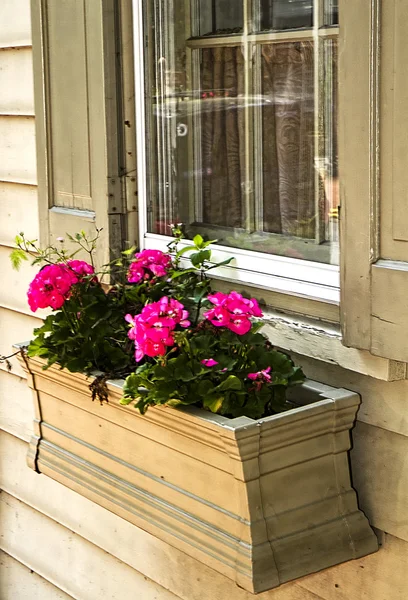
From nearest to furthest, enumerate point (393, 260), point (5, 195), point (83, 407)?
point (393, 260) → point (83, 407) → point (5, 195)

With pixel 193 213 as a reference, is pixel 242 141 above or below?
above

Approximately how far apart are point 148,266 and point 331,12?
2.24ft

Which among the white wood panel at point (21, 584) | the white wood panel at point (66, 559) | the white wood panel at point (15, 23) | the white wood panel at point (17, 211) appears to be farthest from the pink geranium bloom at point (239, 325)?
the white wood panel at point (21, 584)

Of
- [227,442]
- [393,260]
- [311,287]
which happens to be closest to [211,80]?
[311,287]

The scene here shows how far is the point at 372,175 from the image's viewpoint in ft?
5.34

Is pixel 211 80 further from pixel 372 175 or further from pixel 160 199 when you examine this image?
pixel 372 175

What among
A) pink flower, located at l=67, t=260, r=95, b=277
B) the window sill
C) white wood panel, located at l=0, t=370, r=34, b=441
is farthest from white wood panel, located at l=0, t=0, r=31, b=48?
the window sill

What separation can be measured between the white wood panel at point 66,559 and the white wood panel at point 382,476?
36.6 inches

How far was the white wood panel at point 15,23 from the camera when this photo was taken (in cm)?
279

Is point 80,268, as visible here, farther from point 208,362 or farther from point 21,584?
point 21,584

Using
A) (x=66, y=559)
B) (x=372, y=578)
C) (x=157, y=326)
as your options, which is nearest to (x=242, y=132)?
(x=157, y=326)

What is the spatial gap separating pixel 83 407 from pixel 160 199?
600 millimetres

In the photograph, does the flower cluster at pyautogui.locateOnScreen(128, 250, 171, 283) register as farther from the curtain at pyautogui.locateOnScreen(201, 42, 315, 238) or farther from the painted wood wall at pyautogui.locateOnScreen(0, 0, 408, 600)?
the painted wood wall at pyautogui.locateOnScreen(0, 0, 408, 600)

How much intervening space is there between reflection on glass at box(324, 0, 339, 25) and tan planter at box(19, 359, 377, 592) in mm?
735
